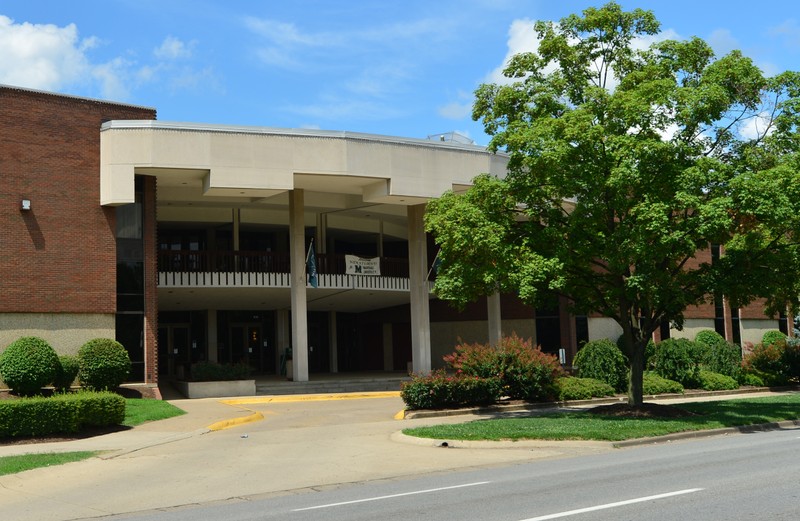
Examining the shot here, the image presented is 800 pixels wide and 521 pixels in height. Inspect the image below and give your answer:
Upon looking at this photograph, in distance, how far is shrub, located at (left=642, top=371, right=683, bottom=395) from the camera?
30.1 metres

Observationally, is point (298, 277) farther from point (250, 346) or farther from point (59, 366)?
point (250, 346)

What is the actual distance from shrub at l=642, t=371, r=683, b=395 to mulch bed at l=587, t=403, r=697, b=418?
6.95m

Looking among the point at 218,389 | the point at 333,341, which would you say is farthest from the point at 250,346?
the point at 218,389

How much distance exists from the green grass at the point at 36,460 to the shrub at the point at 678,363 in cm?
2206

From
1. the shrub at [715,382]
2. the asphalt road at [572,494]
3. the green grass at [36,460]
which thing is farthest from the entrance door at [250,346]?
the asphalt road at [572,494]

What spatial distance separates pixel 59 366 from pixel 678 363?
70.8ft

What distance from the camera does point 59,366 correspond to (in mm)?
26047

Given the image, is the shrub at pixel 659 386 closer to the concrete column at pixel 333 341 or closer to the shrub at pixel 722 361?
the shrub at pixel 722 361

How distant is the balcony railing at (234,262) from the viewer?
33938 millimetres

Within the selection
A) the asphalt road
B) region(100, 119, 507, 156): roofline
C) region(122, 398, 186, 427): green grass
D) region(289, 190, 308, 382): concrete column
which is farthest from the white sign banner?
the asphalt road

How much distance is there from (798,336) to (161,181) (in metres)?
33.2

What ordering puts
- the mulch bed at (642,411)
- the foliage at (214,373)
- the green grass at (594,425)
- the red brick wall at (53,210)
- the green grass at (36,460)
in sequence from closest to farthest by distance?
the green grass at (36,460) → the green grass at (594,425) → the mulch bed at (642,411) → the red brick wall at (53,210) → the foliage at (214,373)

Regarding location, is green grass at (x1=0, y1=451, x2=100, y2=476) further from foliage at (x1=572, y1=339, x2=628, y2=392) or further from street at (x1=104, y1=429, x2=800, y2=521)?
foliage at (x1=572, y1=339, x2=628, y2=392)

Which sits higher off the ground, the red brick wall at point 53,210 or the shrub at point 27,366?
the red brick wall at point 53,210
